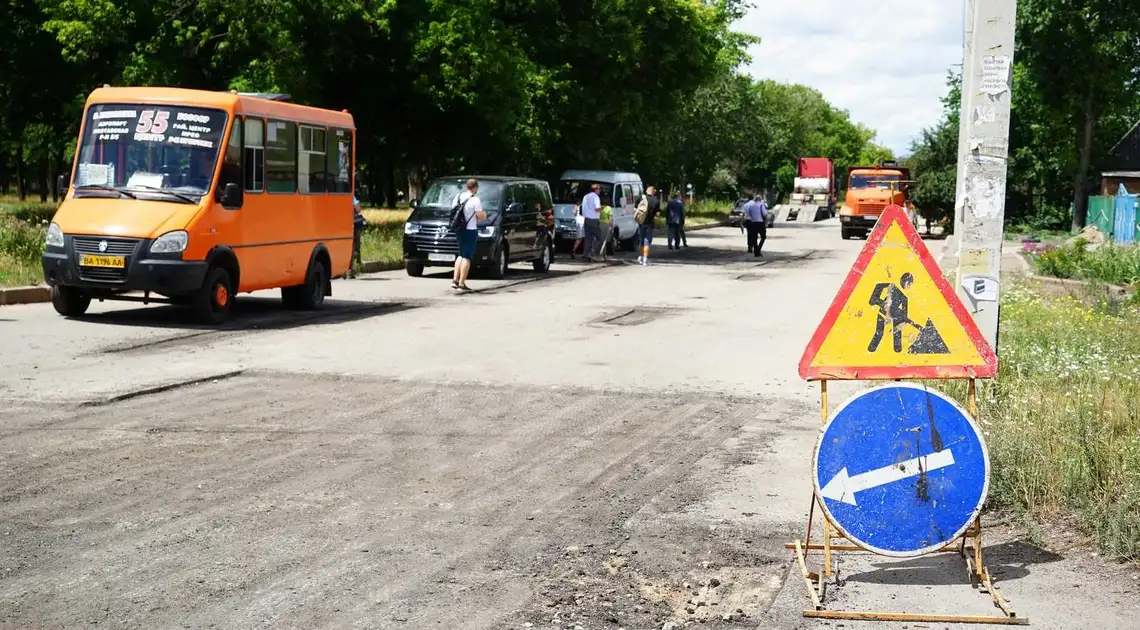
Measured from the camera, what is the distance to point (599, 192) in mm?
35312

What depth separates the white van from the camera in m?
35.4

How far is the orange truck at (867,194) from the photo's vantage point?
51.8 metres

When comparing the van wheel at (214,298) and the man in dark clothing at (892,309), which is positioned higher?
the man in dark clothing at (892,309)

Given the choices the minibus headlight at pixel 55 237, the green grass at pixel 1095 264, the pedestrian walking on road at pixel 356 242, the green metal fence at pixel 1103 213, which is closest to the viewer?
the minibus headlight at pixel 55 237

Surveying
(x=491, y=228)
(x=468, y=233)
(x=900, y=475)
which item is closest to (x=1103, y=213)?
(x=491, y=228)

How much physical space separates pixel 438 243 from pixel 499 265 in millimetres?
1247

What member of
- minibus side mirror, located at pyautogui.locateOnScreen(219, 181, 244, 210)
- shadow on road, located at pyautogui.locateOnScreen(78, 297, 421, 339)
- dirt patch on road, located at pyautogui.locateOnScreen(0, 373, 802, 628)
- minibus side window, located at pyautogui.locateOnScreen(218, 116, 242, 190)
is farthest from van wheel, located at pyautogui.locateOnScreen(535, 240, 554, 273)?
dirt patch on road, located at pyautogui.locateOnScreen(0, 373, 802, 628)

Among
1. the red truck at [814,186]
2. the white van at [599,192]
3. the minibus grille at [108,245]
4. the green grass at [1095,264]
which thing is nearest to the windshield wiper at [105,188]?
the minibus grille at [108,245]

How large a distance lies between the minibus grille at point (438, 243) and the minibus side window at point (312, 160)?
6.67m

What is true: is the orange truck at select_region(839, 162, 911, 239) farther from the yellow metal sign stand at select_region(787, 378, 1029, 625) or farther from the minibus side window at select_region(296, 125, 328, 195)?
the yellow metal sign stand at select_region(787, 378, 1029, 625)

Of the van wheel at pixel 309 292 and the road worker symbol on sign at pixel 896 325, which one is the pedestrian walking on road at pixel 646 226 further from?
the road worker symbol on sign at pixel 896 325

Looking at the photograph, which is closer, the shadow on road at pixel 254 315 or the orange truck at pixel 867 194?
the shadow on road at pixel 254 315

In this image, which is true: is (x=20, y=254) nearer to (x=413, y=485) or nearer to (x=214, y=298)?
(x=214, y=298)

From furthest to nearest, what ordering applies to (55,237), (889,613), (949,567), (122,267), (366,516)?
(55,237)
(122,267)
(366,516)
(949,567)
(889,613)
